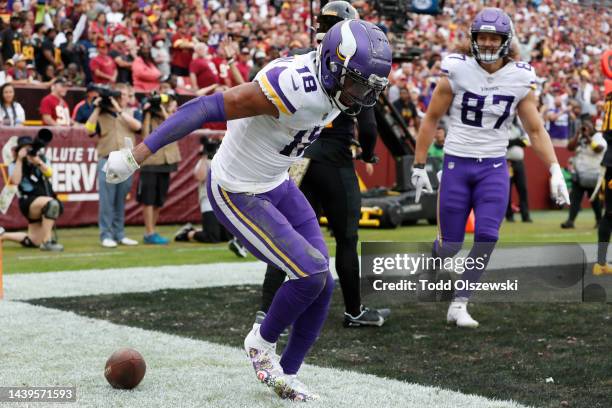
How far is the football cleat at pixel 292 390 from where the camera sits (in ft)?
13.1

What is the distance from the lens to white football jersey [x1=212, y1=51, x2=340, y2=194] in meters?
3.81

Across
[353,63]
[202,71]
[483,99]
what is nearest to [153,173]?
[202,71]

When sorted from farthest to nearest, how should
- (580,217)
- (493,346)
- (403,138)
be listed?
1. (580,217)
2. (403,138)
3. (493,346)

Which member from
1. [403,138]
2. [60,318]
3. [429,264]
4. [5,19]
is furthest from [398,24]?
[60,318]

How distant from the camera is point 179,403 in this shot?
3.90 metres

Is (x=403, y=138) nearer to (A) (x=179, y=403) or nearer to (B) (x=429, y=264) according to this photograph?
(B) (x=429, y=264)

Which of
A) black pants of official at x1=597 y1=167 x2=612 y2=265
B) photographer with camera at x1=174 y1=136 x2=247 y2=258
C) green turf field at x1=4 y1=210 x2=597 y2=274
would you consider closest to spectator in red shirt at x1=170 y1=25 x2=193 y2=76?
green turf field at x1=4 y1=210 x2=597 y2=274

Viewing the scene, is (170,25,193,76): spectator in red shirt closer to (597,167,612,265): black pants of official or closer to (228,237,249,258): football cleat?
(228,237,249,258): football cleat

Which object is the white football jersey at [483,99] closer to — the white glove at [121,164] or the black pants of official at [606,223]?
the black pants of official at [606,223]

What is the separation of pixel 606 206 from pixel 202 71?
929 cm

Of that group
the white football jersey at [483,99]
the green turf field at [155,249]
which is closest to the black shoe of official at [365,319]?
the white football jersey at [483,99]

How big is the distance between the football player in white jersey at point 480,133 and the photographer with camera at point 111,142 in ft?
18.7

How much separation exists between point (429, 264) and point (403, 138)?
8142 mm

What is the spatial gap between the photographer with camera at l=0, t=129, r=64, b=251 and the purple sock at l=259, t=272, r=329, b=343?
23.2ft
